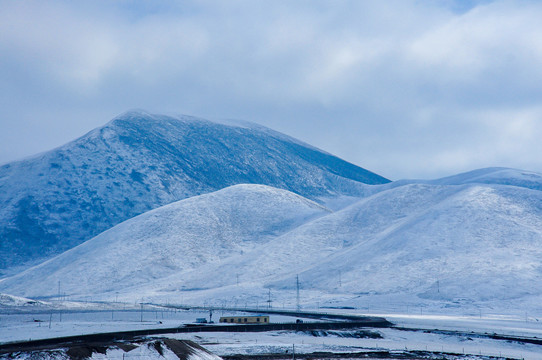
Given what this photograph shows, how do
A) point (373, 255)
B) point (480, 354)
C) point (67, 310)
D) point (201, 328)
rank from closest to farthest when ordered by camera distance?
point (480, 354) < point (201, 328) < point (67, 310) < point (373, 255)

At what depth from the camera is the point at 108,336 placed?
7538 centimetres

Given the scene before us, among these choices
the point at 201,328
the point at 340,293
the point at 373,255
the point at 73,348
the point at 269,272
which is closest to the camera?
the point at 73,348

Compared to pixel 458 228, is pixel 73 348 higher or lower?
lower

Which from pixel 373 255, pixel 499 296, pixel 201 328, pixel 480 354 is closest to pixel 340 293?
pixel 373 255

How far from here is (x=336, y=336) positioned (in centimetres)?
8712

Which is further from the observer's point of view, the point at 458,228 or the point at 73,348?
the point at 458,228

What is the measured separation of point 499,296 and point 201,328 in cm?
7711

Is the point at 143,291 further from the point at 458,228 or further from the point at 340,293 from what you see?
the point at 458,228

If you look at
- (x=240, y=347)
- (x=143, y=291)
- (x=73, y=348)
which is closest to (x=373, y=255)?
(x=143, y=291)

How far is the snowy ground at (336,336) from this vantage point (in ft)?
243

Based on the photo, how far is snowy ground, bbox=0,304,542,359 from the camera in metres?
74.1

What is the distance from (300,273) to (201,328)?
98.4 metres

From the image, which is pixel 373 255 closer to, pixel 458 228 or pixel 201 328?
pixel 458 228

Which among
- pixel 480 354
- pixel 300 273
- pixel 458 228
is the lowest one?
pixel 480 354
